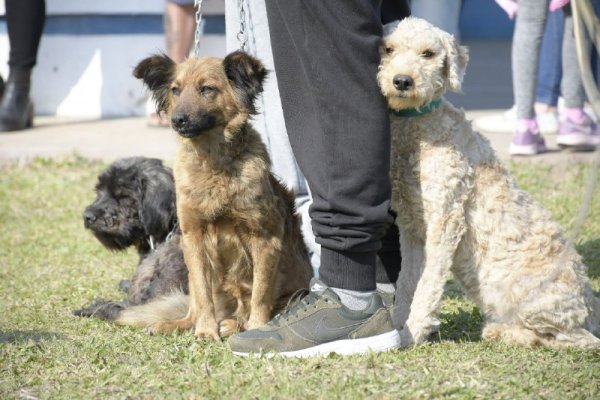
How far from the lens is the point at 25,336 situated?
411 cm

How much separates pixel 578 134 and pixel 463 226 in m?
4.21

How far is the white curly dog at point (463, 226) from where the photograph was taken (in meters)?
3.69

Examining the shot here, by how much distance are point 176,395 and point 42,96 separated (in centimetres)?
702

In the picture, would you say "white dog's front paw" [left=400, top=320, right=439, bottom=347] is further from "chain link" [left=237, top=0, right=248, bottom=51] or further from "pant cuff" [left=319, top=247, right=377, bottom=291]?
"chain link" [left=237, top=0, right=248, bottom=51]

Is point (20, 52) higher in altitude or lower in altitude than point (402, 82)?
lower

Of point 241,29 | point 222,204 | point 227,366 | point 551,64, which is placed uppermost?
point 241,29

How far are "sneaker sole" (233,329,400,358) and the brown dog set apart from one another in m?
0.59

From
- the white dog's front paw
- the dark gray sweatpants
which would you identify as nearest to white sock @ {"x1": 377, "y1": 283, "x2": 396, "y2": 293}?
the white dog's front paw

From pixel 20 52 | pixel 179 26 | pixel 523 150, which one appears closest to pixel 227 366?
pixel 523 150

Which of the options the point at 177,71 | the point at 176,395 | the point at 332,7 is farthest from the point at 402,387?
the point at 177,71

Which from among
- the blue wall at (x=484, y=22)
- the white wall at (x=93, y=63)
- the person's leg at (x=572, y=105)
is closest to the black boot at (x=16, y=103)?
the white wall at (x=93, y=63)

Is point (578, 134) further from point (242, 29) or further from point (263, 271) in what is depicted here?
point (263, 271)

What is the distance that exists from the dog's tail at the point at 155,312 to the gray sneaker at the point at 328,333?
84cm

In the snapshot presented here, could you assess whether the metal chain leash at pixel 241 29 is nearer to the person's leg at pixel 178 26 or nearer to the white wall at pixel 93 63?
the person's leg at pixel 178 26
